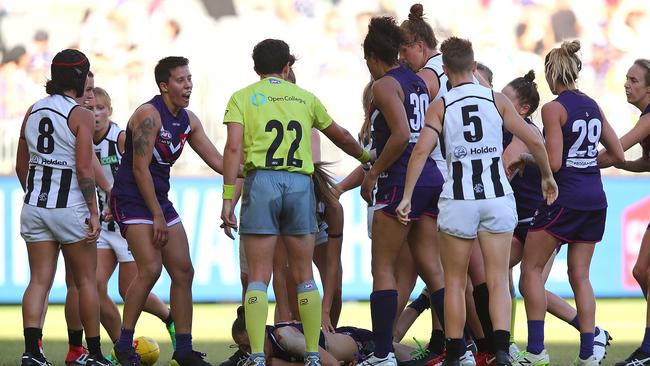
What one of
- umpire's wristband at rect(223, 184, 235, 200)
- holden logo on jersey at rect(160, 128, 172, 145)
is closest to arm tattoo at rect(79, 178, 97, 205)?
holden logo on jersey at rect(160, 128, 172, 145)

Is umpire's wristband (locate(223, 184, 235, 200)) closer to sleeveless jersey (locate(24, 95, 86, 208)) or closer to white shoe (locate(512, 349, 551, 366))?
sleeveless jersey (locate(24, 95, 86, 208))

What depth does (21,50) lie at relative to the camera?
16.1 m

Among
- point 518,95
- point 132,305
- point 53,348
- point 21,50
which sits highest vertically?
point 21,50

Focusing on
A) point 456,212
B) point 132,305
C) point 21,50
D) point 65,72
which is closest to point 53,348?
point 132,305

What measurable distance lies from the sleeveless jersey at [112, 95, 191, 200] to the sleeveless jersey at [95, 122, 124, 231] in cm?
148

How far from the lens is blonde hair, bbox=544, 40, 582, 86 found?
8188mm

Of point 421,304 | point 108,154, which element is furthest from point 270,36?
point 421,304

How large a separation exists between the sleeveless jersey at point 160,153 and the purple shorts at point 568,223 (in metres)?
2.54

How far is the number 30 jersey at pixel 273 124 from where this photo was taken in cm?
758

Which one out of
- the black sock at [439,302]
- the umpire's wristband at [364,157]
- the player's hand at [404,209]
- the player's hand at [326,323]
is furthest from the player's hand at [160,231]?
the black sock at [439,302]

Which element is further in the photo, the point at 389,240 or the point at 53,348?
the point at 53,348

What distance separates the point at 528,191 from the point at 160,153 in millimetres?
2792

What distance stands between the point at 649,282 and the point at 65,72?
441 centimetres

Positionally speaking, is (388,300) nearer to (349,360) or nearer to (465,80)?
(349,360)
